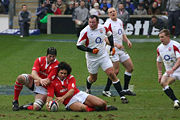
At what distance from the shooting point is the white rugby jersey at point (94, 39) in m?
11.6

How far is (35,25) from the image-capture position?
32250 millimetres

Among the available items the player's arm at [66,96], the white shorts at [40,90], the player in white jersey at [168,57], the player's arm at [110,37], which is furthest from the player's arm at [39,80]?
the player in white jersey at [168,57]

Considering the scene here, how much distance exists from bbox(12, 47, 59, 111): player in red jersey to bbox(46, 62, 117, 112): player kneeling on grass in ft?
0.59

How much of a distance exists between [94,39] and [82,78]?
432cm

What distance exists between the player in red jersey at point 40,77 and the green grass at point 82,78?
0.27 metres

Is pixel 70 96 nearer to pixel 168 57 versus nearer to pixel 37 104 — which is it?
pixel 37 104

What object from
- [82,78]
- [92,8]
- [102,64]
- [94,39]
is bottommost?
[82,78]

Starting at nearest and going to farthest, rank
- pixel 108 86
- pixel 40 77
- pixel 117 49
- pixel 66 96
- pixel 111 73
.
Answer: pixel 66 96, pixel 40 77, pixel 111 73, pixel 108 86, pixel 117 49

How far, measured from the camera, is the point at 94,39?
1156 centimetres

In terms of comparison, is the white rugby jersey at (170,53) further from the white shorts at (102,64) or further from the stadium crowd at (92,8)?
the stadium crowd at (92,8)

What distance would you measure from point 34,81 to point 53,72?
1.76 feet

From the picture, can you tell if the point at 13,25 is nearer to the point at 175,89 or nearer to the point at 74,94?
the point at 175,89

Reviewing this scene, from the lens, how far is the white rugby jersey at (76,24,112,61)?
455 inches

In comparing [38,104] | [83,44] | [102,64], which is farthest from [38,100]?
[102,64]
